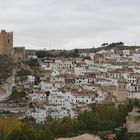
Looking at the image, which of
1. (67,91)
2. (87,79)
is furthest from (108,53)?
(67,91)

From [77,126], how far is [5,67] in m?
25.3

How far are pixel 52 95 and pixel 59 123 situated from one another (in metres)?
16.0

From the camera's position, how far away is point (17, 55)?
2800 inches

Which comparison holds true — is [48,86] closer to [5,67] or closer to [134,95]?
[5,67]

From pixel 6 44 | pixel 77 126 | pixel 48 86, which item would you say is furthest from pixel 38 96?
pixel 6 44

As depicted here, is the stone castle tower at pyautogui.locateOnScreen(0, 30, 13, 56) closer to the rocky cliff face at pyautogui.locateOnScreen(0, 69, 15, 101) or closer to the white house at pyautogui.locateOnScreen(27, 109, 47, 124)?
the rocky cliff face at pyautogui.locateOnScreen(0, 69, 15, 101)

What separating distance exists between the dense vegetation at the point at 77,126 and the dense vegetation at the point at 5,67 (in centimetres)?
1768

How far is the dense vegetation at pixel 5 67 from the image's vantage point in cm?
5903

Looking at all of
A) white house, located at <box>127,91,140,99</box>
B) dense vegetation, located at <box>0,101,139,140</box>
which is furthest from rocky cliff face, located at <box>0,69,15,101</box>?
dense vegetation, located at <box>0,101,139,140</box>

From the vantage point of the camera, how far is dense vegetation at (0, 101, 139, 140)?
33.2 m

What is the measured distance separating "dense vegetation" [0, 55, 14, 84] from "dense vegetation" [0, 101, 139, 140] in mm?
17681

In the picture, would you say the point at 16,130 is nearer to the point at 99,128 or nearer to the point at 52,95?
the point at 99,128

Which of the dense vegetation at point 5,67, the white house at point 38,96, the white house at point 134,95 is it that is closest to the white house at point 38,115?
the white house at point 38,96

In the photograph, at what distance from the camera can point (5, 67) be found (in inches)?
2445
